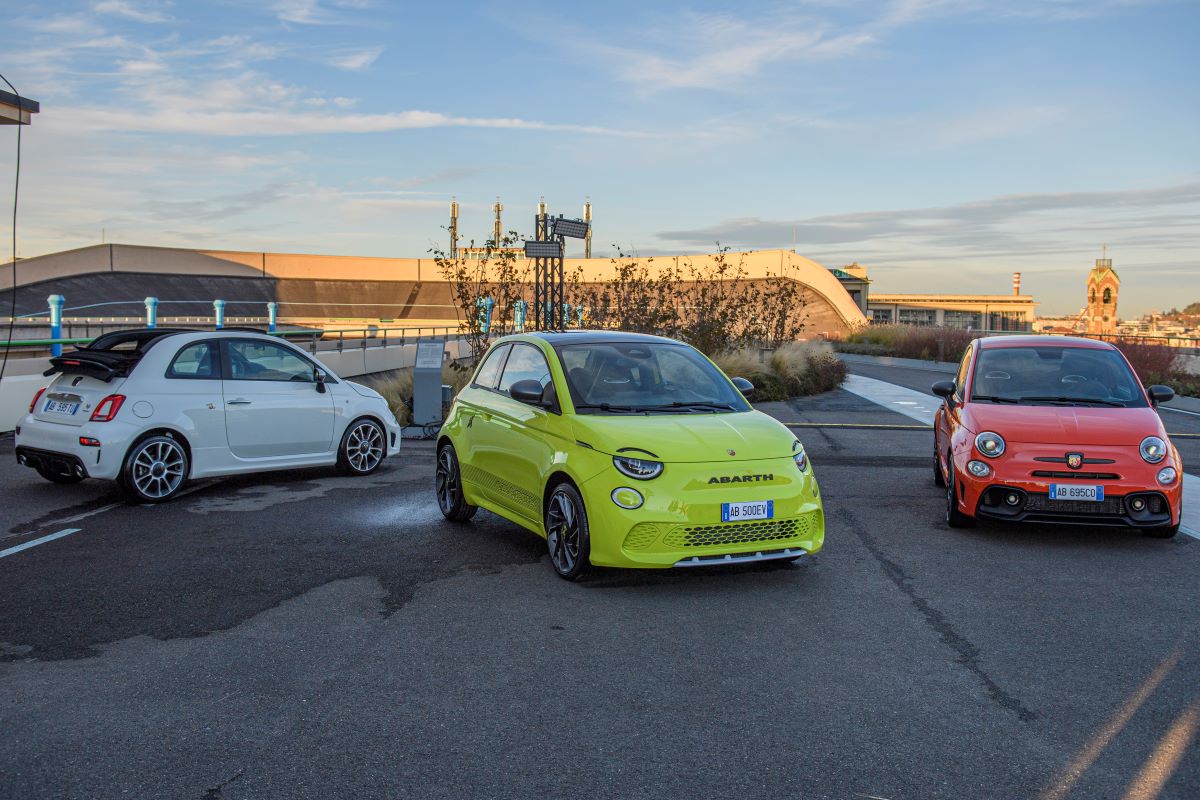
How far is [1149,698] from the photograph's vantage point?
5.05 m

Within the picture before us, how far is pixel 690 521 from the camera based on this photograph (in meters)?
6.82

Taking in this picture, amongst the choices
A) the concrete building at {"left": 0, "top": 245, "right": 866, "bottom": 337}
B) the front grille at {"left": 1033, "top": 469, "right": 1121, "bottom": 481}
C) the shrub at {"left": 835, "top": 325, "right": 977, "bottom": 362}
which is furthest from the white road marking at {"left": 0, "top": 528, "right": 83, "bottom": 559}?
the concrete building at {"left": 0, "top": 245, "right": 866, "bottom": 337}

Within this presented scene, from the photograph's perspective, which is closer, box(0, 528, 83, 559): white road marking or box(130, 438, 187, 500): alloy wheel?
box(0, 528, 83, 559): white road marking

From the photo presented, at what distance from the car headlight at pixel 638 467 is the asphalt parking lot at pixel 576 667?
2.50ft

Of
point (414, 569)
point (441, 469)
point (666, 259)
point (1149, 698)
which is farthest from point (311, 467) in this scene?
point (666, 259)

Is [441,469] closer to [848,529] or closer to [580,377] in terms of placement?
[580,377]

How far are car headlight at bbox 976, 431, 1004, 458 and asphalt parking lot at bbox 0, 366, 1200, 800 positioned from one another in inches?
28.6

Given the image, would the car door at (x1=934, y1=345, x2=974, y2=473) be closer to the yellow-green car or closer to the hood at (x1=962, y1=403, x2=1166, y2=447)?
the hood at (x1=962, y1=403, x2=1166, y2=447)

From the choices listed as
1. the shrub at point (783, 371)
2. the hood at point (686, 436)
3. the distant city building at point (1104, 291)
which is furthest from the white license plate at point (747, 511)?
the distant city building at point (1104, 291)

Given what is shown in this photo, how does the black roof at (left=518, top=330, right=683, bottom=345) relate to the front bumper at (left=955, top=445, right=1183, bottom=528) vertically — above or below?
above

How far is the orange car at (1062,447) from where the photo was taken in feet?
27.6

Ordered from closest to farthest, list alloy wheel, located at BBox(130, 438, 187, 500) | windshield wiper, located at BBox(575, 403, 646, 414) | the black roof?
windshield wiper, located at BBox(575, 403, 646, 414), the black roof, alloy wheel, located at BBox(130, 438, 187, 500)

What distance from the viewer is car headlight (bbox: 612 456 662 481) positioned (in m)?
6.92

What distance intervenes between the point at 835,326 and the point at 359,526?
2656 inches
